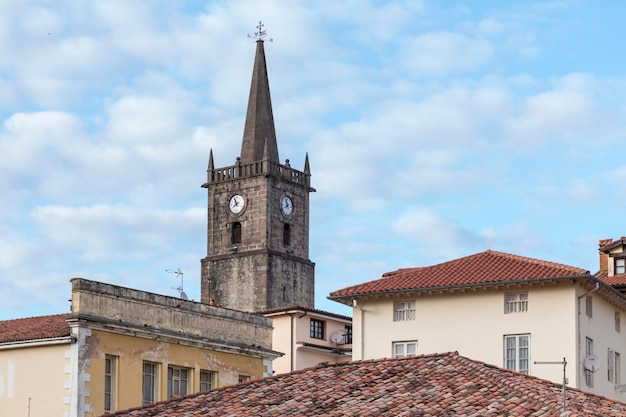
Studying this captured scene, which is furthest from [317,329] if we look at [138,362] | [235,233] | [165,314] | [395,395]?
[235,233]

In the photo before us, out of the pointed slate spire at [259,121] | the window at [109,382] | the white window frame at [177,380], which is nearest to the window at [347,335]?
the white window frame at [177,380]

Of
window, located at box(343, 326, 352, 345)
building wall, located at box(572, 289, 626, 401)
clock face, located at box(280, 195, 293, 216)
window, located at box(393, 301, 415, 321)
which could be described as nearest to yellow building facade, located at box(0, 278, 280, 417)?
window, located at box(393, 301, 415, 321)

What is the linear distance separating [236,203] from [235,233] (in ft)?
8.11

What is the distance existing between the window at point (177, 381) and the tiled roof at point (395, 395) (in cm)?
1644

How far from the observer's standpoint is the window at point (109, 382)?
4800 centimetres

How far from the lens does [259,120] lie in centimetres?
12369

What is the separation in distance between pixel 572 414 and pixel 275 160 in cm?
9450

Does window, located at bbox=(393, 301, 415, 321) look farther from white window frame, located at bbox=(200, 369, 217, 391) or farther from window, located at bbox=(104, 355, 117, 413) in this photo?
window, located at bbox=(104, 355, 117, 413)

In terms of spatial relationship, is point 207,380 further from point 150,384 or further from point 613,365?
point 613,365

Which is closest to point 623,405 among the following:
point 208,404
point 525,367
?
point 208,404

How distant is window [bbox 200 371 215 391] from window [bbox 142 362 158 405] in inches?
95.8

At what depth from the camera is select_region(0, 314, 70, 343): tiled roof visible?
48219 mm

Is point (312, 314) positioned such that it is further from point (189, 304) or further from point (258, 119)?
point (258, 119)

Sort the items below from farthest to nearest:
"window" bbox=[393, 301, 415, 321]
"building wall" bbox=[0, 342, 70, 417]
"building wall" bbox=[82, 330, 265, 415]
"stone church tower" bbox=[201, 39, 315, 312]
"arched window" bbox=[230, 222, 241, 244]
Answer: "arched window" bbox=[230, 222, 241, 244], "stone church tower" bbox=[201, 39, 315, 312], "window" bbox=[393, 301, 415, 321], "building wall" bbox=[82, 330, 265, 415], "building wall" bbox=[0, 342, 70, 417]
